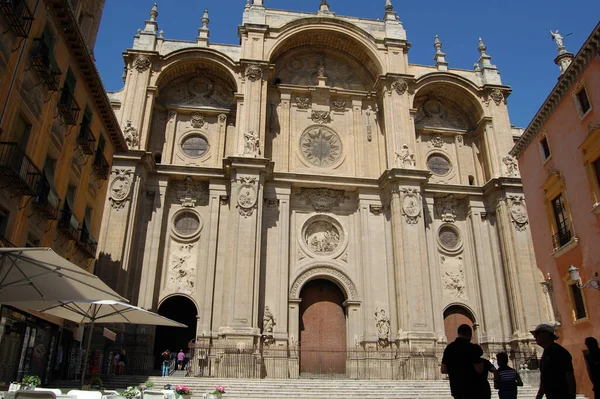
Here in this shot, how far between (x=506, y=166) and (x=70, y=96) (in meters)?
22.2

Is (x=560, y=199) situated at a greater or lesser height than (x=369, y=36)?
lesser

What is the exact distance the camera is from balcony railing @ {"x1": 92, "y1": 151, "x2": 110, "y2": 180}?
62.5ft

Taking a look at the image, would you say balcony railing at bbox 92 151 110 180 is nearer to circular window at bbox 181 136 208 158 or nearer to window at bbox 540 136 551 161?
circular window at bbox 181 136 208 158

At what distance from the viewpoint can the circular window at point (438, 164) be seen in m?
28.7

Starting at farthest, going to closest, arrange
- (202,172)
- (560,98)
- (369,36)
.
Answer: (369,36) → (202,172) → (560,98)

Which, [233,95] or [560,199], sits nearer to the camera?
[560,199]

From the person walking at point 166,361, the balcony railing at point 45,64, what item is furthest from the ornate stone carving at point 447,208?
the balcony railing at point 45,64

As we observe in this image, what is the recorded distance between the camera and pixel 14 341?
1308 cm

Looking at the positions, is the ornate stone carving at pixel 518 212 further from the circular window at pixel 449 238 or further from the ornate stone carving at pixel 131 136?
the ornate stone carving at pixel 131 136

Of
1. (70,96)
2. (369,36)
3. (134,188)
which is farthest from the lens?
(369,36)

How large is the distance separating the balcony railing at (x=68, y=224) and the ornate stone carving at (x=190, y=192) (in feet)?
27.7

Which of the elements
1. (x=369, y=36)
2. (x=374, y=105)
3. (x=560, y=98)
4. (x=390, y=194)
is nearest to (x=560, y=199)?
(x=560, y=98)

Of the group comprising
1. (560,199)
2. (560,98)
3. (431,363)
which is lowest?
(431,363)

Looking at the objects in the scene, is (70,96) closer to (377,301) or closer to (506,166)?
(377,301)
